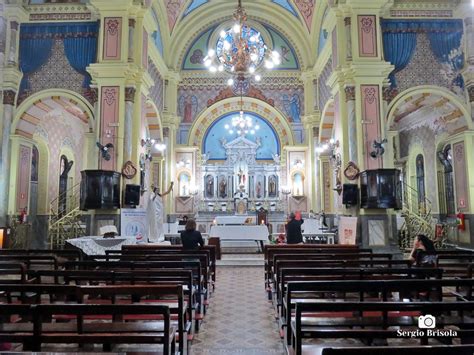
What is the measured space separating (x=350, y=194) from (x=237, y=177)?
27.3 ft

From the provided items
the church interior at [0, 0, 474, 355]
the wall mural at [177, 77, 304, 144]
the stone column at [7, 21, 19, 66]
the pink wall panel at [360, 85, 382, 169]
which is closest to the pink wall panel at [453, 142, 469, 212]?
the church interior at [0, 0, 474, 355]

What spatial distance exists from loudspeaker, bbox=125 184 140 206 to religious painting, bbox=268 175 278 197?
28.8ft

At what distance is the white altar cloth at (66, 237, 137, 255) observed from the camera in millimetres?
8000

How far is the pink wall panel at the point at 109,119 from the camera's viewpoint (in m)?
10.8

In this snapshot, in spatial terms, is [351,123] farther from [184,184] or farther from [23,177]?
[23,177]

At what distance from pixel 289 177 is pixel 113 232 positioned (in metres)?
10.7

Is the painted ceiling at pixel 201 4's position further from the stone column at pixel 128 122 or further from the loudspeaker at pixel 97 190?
the loudspeaker at pixel 97 190

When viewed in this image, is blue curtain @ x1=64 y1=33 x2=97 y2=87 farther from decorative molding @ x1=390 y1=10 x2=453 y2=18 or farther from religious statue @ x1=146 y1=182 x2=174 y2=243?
decorative molding @ x1=390 y1=10 x2=453 y2=18

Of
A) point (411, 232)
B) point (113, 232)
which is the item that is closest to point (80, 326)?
point (113, 232)

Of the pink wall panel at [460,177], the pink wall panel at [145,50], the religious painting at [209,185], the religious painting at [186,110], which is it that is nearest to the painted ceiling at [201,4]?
the religious painting at [186,110]

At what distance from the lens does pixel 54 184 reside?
1568 cm

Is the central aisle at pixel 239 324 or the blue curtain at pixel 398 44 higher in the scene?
the blue curtain at pixel 398 44

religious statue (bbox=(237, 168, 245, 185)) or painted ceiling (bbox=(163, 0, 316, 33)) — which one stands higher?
painted ceiling (bbox=(163, 0, 316, 33))

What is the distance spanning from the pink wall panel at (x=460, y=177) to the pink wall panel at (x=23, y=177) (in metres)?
14.1
